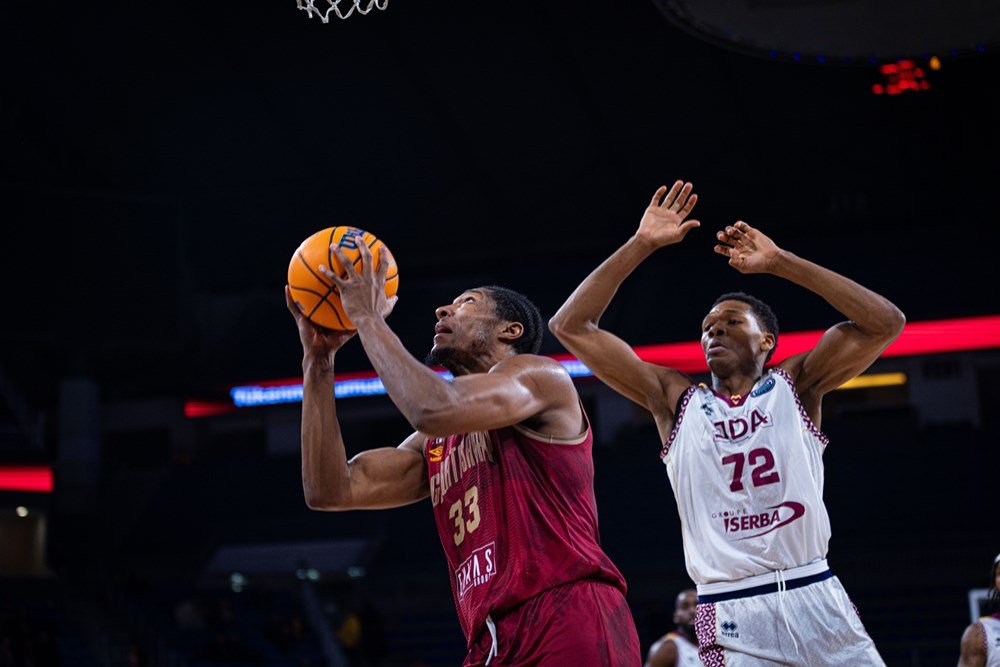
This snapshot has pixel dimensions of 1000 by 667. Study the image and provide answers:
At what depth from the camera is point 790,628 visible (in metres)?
4.27

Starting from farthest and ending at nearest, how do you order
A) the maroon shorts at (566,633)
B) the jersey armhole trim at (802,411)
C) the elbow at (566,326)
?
1. the elbow at (566,326)
2. the jersey armhole trim at (802,411)
3. the maroon shorts at (566,633)

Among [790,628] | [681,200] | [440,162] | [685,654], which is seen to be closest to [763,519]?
[790,628]

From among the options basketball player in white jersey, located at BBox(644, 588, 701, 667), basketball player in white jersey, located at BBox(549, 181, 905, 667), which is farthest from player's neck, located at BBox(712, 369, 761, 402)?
basketball player in white jersey, located at BBox(644, 588, 701, 667)

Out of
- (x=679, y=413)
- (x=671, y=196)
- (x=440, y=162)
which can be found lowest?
(x=679, y=413)

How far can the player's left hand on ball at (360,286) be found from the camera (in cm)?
364

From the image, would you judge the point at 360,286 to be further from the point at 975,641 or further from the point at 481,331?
the point at 975,641

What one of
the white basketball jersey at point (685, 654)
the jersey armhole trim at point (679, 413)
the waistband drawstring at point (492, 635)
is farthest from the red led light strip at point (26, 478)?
the waistband drawstring at point (492, 635)

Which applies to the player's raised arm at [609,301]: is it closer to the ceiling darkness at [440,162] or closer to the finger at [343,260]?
the finger at [343,260]

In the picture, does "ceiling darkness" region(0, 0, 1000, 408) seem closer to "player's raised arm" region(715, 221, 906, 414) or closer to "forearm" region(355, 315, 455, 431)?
"player's raised arm" region(715, 221, 906, 414)

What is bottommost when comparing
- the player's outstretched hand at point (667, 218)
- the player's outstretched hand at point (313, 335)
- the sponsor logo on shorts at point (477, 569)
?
the sponsor logo on shorts at point (477, 569)

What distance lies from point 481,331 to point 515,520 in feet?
2.34

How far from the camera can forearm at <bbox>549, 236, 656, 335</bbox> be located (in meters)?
4.36

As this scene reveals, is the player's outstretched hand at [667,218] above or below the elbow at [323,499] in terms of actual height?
above

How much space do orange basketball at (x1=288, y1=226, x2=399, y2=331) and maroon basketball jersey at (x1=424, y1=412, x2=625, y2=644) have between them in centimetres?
62
